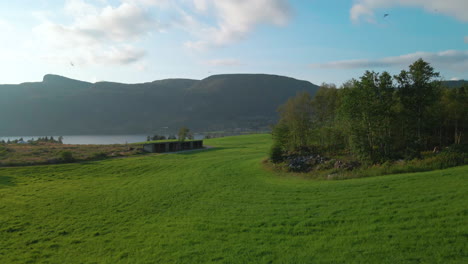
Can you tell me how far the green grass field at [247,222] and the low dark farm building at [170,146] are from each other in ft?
69.7

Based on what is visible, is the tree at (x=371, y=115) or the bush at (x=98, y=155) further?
the bush at (x=98, y=155)

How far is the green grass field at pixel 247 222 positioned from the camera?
6.78 meters

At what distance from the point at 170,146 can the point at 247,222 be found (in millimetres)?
32760

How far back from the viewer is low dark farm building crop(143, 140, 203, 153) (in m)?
38.0

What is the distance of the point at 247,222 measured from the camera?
953cm

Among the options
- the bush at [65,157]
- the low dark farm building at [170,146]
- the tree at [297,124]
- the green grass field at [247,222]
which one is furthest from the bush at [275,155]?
the low dark farm building at [170,146]

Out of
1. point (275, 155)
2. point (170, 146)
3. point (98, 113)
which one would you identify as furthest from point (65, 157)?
point (98, 113)

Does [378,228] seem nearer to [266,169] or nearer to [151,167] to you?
[266,169]

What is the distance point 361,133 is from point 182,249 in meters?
14.4

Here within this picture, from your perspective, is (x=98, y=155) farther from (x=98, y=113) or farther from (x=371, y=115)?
(x=98, y=113)

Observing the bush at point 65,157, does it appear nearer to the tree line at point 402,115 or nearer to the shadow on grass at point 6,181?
the shadow on grass at point 6,181

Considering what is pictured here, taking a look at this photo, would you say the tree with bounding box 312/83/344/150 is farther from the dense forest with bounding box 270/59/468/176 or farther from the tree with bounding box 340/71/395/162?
the tree with bounding box 340/71/395/162

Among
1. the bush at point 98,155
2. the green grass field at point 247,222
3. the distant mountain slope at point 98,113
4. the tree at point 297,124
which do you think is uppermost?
the distant mountain slope at point 98,113

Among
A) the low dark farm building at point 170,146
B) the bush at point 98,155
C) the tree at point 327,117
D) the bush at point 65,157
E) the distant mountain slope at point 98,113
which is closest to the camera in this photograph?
the tree at point 327,117
